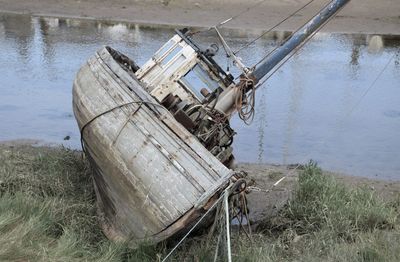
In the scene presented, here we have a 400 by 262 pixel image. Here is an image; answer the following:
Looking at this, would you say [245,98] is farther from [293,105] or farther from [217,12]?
[217,12]

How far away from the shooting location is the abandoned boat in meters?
6.61

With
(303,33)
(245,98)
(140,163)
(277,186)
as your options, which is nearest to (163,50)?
(245,98)

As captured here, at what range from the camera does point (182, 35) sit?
8.44 meters

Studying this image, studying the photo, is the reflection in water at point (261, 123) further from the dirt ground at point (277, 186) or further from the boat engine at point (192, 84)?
the boat engine at point (192, 84)

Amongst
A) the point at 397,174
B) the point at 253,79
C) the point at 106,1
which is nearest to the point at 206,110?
the point at 253,79

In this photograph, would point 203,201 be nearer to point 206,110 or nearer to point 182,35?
point 206,110

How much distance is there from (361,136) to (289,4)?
10.8m

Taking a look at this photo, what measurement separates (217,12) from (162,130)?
1429 cm

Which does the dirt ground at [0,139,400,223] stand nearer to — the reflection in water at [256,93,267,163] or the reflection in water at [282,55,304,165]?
the reflection in water at [256,93,267,163]

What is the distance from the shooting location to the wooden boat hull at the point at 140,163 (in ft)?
21.5

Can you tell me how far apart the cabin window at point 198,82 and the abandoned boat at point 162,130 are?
0.5 inches

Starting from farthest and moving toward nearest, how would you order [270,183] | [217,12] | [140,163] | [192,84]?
[217,12] < [270,183] < [192,84] < [140,163]

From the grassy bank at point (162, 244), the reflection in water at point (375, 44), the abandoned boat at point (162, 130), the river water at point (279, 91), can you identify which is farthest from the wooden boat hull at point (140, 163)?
the reflection in water at point (375, 44)

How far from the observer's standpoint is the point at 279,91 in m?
14.1
